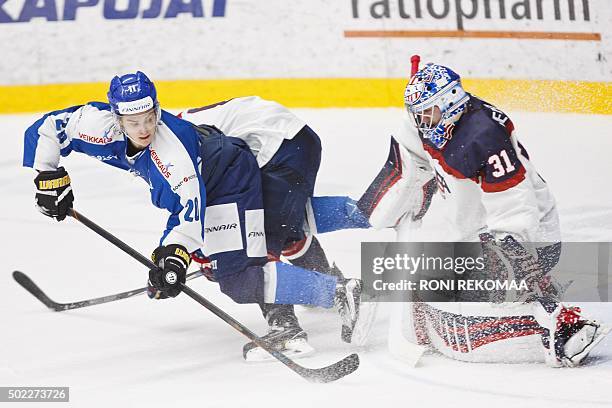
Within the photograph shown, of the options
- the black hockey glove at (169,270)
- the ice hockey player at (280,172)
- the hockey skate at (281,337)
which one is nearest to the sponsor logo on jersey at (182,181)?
the black hockey glove at (169,270)

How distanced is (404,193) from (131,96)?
2.87 feet

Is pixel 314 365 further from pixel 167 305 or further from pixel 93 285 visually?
pixel 93 285

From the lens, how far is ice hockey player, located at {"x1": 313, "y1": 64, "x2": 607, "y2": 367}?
2771mm

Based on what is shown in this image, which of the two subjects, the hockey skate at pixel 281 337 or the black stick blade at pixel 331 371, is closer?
the black stick blade at pixel 331 371

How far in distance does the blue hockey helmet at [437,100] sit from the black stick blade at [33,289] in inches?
56.9

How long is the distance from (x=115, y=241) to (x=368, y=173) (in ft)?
5.96

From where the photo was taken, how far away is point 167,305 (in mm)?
3611

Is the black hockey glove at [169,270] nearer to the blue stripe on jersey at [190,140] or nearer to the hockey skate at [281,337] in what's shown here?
the blue stripe on jersey at [190,140]

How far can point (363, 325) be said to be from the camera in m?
3.07

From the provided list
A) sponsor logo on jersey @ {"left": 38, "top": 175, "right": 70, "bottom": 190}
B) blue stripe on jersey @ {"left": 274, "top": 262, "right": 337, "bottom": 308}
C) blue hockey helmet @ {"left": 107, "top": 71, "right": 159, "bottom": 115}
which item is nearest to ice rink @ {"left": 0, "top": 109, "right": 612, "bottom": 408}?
blue stripe on jersey @ {"left": 274, "top": 262, "right": 337, "bottom": 308}

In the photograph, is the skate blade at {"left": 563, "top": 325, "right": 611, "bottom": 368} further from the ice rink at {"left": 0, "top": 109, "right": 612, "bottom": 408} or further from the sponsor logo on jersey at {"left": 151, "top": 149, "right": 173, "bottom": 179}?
the sponsor logo on jersey at {"left": 151, "top": 149, "right": 173, "bottom": 179}

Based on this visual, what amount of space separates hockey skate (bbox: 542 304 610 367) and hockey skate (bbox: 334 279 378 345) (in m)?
0.54

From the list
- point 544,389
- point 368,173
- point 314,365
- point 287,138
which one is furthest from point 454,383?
point 368,173

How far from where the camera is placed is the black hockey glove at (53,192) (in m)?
3.18
